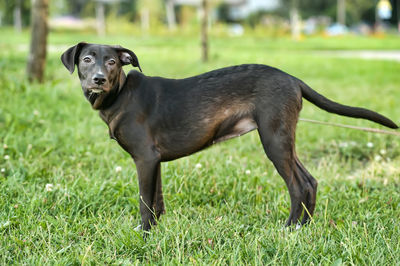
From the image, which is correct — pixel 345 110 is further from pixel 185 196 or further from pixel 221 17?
pixel 221 17

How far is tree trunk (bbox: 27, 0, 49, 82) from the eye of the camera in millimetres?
7918

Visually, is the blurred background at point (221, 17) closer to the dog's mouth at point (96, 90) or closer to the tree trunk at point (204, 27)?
the tree trunk at point (204, 27)

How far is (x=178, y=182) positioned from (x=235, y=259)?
1334 mm

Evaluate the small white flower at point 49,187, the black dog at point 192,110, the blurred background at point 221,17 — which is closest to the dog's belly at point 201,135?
the black dog at point 192,110

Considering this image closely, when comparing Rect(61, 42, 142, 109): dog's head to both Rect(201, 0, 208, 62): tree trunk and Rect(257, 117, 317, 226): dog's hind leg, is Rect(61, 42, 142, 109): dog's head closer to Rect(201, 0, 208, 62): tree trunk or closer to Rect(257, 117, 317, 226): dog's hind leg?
Rect(257, 117, 317, 226): dog's hind leg

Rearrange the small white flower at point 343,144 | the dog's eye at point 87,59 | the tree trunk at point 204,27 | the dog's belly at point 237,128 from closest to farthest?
the dog's eye at point 87,59
the dog's belly at point 237,128
the small white flower at point 343,144
the tree trunk at point 204,27

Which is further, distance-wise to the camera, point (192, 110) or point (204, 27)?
point (204, 27)

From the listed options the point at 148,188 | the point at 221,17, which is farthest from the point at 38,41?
the point at 221,17

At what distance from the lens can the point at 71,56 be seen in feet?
8.84

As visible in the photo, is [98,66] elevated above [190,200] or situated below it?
above

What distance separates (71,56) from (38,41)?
5.79 metres

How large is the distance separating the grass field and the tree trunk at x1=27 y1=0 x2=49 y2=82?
1921mm

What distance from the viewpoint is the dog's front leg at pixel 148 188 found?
275cm

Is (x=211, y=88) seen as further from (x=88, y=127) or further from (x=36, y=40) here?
(x=36, y=40)
